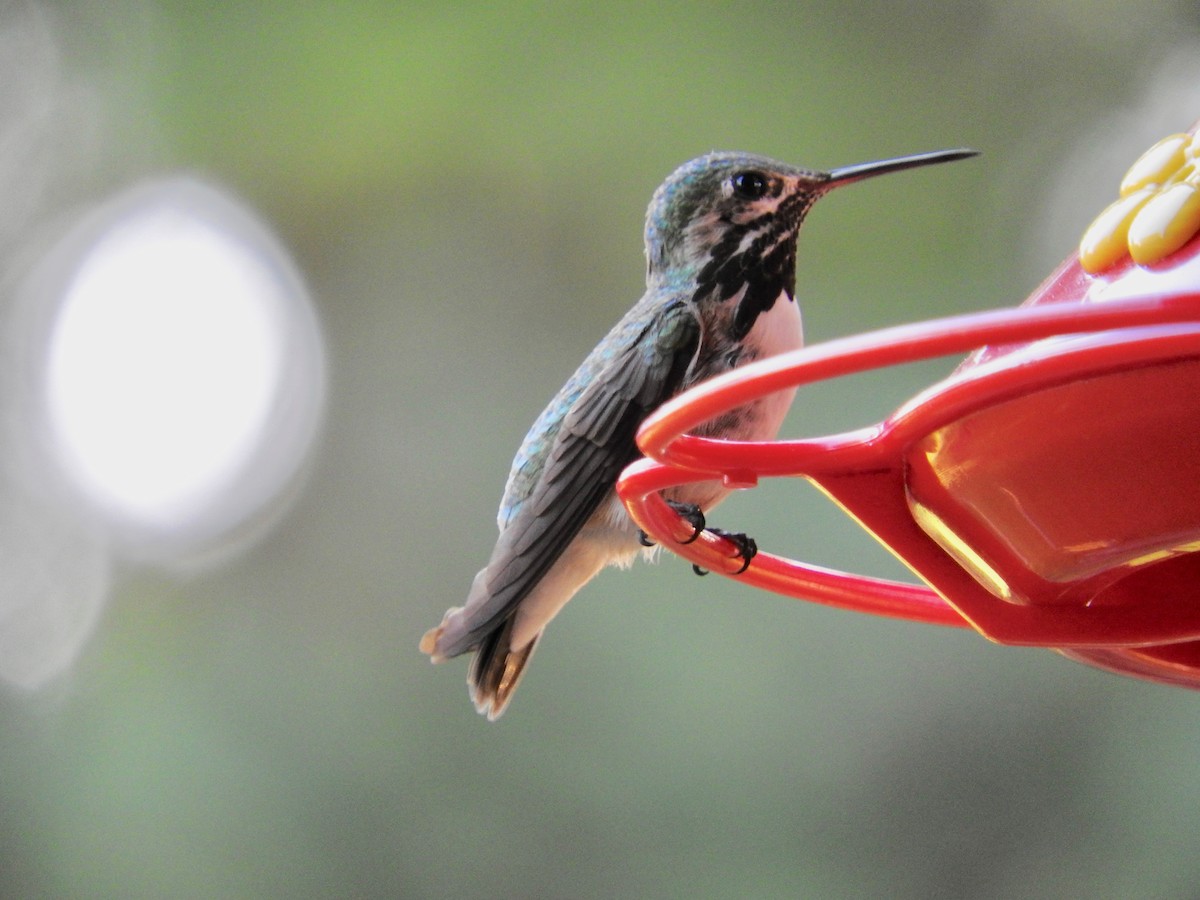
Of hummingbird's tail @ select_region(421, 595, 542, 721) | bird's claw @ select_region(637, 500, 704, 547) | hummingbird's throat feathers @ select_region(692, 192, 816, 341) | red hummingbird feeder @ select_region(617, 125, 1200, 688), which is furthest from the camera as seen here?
hummingbird's tail @ select_region(421, 595, 542, 721)

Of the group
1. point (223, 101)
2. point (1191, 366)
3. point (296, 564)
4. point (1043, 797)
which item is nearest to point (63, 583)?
point (296, 564)

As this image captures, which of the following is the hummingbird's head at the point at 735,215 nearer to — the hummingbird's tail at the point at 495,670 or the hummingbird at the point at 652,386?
the hummingbird at the point at 652,386

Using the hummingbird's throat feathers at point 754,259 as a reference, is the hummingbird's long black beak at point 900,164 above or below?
below

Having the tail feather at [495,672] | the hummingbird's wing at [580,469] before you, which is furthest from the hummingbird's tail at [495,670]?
the hummingbird's wing at [580,469]

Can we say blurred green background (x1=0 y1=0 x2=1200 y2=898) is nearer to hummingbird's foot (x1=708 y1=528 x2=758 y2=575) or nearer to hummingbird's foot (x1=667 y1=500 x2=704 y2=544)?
hummingbird's foot (x1=667 y1=500 x2=704 y2=544)

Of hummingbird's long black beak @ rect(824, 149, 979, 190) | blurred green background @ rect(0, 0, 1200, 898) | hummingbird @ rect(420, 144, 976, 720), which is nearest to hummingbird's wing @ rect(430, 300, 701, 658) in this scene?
hummingbird @ rect(420, 144, 976, 720)

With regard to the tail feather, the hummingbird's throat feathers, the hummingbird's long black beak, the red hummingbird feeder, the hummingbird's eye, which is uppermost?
the hummingbird's eye
